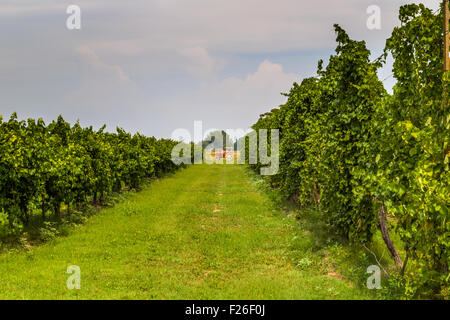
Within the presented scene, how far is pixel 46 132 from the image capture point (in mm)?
14008

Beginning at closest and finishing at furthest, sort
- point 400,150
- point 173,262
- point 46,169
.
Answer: point 400,150, point 173,262, point 46,169

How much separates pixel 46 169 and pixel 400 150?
32.7ft

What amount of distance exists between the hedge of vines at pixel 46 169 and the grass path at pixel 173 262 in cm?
123

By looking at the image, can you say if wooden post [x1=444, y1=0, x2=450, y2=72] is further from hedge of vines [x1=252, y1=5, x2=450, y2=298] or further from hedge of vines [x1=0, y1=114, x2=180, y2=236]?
hedge of vines [x1=0, y1=114, x2=180, y2=236]

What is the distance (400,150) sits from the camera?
6188mm

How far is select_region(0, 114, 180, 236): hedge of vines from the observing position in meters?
10.2

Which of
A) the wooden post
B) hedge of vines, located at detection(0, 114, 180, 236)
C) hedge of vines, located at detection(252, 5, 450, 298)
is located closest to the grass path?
hedge of vines, located at detection(0, 114, 180, 236)

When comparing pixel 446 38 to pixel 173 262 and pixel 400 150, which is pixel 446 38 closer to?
pixel 400 150

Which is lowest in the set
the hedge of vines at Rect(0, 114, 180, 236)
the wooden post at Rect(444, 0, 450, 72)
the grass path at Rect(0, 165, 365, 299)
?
the grass path at Rect(0, 165, 365, 299)

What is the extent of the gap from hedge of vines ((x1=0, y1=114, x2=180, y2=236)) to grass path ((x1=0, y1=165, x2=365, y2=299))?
1.23 meters

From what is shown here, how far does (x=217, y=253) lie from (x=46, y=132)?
8.54 meters

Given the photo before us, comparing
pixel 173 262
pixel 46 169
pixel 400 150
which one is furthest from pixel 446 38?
pixel 46 169
